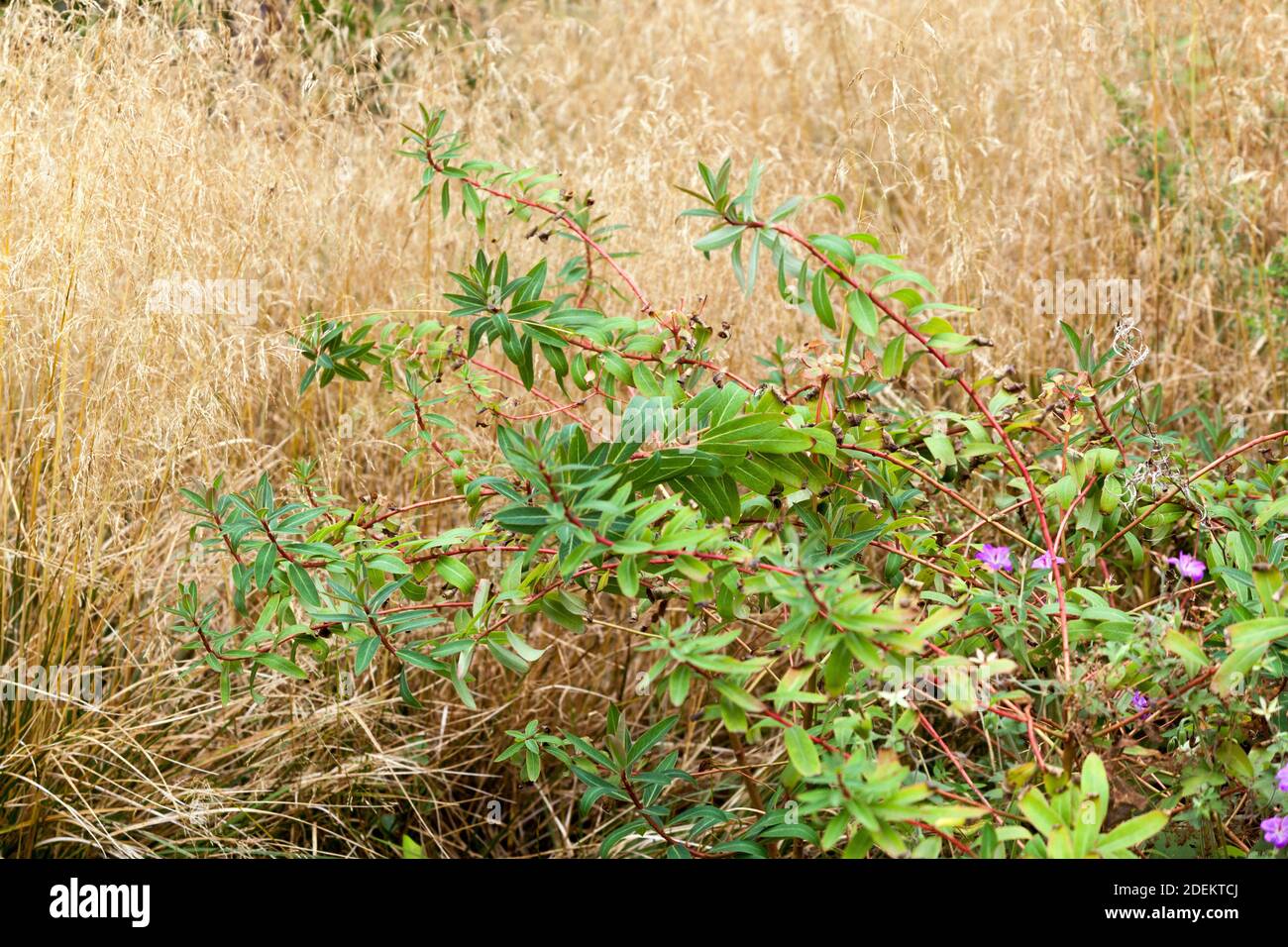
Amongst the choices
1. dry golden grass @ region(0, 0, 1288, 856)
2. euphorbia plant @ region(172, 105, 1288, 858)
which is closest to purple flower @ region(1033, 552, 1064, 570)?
euphorbia plant @ region(172, 105, 1288, 858)

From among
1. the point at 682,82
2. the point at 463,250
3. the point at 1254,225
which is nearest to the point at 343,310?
the point at 463,250

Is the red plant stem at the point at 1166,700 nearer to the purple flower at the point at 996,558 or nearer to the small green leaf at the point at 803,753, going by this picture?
the purple flower at the point at 996,558

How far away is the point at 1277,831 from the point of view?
129 centimetres

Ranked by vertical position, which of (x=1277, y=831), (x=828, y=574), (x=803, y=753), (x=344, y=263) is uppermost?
(x=344, y=263)

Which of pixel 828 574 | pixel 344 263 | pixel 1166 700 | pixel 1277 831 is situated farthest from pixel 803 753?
pixel 344 263

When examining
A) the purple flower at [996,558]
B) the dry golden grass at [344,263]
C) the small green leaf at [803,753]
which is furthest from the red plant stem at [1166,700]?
the dry golden grass at [344,263]

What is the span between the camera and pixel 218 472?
6.76 ft

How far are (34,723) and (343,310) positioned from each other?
982 mm

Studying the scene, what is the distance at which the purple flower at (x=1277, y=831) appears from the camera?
1281 mm

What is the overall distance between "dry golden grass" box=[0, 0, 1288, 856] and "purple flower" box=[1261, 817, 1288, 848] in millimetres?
1074

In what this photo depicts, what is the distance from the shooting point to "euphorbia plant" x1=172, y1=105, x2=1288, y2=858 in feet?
3.96

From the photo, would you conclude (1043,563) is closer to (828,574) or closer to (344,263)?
(828,574)

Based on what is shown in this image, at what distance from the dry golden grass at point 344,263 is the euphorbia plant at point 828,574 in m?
0.29

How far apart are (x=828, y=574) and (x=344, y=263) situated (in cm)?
151
